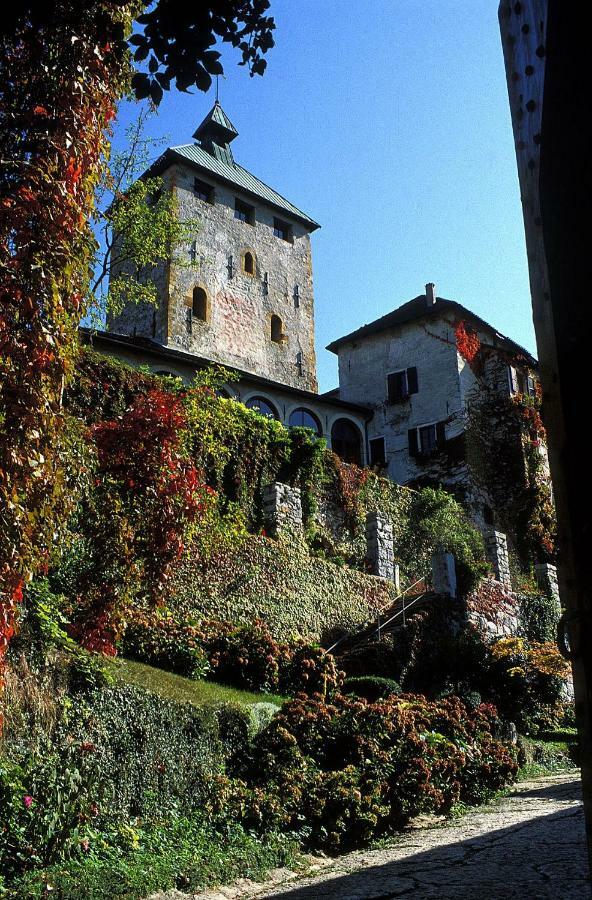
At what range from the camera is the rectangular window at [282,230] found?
117 ft

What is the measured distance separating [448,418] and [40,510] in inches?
958

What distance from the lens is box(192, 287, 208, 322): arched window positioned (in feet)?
101

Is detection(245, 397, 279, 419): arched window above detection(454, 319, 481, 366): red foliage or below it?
below

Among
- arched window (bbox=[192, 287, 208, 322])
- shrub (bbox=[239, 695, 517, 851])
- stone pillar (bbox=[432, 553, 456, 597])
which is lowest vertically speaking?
shrub (bbox=[239, 695, 517, 851])

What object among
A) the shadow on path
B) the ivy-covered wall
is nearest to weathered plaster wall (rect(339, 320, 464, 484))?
the ivy-covered wall

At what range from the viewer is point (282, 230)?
36.2 m

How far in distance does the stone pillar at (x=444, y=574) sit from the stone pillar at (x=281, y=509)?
9.56ft

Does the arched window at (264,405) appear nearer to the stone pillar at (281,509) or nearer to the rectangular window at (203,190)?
the stone pillar at (281,509)

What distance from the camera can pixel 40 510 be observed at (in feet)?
17.2

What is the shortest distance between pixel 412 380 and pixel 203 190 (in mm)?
11150

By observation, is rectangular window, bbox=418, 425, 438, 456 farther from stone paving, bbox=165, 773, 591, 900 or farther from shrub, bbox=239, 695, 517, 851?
stone paving, bbox=165, 773, 591, 900

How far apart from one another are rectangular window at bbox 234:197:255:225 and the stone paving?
28.7m

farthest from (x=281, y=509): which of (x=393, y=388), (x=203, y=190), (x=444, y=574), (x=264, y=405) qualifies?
(x=203, y=190)

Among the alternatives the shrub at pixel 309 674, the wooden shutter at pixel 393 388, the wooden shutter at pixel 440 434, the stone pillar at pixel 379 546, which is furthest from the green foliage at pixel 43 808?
the wooden shutter at pixel 393 388
